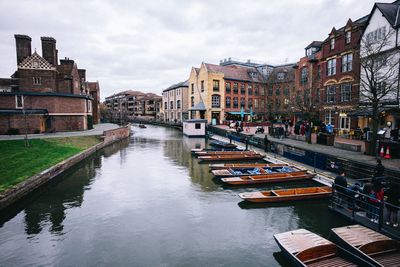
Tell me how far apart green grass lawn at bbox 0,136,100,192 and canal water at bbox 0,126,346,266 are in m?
1.89

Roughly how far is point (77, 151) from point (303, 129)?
89.2ft

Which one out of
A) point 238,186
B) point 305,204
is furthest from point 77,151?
point 305,204

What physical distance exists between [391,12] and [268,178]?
21592 mm

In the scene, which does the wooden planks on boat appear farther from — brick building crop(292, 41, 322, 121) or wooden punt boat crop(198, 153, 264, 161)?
brick building crop(292, 41, 322, 121)

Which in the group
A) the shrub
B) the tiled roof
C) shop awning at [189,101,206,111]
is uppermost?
the tiled roof

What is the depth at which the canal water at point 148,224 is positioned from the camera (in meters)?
8.95

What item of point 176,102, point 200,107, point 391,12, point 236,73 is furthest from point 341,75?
point 176,102

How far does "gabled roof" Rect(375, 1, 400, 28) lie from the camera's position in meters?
22.5

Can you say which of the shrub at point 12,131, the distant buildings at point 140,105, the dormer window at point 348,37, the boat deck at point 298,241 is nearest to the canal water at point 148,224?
the boat deck at point 298,241

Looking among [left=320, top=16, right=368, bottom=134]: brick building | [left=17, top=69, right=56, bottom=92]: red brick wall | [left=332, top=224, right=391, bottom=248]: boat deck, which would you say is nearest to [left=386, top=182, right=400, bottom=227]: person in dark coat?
[left=332, top=224, right=391, bottom=248]: boat deck

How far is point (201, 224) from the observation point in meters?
11.4

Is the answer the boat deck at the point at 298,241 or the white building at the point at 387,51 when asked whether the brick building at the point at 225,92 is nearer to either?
the white building at the point at 387,51

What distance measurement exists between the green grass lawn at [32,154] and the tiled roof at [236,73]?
34.3 meters

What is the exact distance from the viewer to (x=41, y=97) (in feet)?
121
